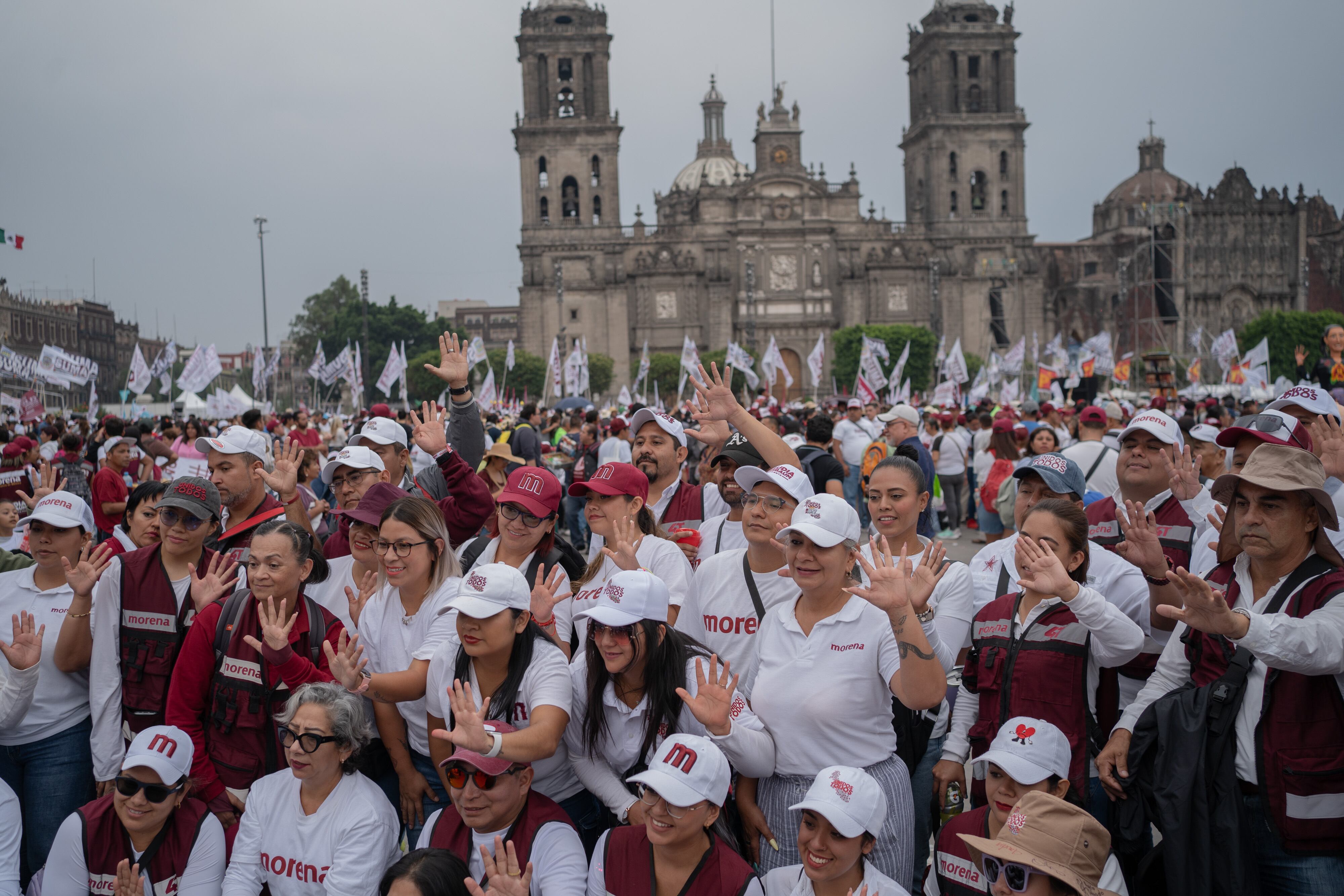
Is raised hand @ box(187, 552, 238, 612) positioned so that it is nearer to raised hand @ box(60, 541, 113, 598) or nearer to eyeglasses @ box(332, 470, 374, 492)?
raised hand @ box(60, 541, 113, 598)

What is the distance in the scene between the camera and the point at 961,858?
3.51 meters

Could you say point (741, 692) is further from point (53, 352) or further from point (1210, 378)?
point (1210, 378)

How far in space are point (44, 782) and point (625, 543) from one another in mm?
2892

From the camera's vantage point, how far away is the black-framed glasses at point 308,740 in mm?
3770

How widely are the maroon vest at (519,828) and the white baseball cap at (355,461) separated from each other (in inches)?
92.3

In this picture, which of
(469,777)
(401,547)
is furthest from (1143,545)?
(401,547)

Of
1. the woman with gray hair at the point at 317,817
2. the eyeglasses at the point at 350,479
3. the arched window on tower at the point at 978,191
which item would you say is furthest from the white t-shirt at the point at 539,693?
the arched window on tower at the point at 978,191

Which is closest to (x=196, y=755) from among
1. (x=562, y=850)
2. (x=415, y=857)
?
(x=415, y=857)

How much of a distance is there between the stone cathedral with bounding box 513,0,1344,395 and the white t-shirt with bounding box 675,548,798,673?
58.2 m

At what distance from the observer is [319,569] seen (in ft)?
15.3

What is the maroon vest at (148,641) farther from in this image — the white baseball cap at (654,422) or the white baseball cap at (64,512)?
the white baseball cap at (654,422)

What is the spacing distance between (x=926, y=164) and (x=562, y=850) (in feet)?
221

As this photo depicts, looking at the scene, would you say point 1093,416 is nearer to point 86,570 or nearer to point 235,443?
point 235,443

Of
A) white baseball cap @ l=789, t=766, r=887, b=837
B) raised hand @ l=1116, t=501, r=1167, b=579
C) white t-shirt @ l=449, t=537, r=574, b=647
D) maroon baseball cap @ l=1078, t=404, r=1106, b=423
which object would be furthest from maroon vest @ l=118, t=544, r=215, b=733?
maroon baseball cap @ l=1078, t=404, r=1106, b=423
